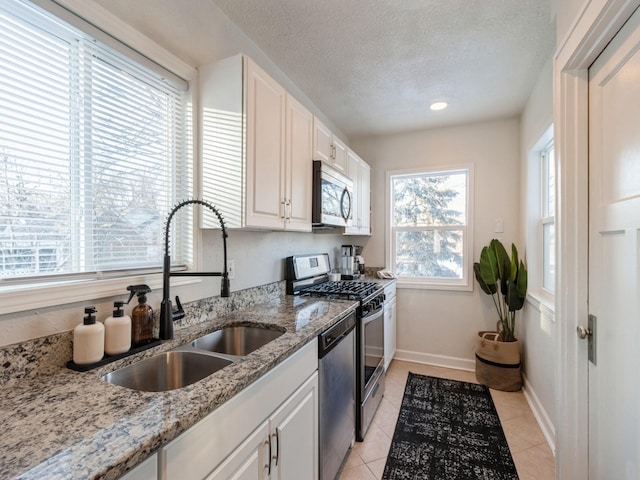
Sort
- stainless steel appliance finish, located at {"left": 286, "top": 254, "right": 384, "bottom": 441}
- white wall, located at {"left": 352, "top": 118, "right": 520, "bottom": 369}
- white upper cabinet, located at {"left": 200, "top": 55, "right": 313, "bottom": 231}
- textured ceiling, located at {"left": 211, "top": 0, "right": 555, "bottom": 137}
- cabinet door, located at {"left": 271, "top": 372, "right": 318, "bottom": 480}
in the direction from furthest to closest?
white wall, located at {"left": 352, "top": 118, "right": 520, "bottom": 369} → stainless steel appliance finish, located at {"left": 286, "top": 254, "right": 384, "bottom": 441} → textured ceiling, located at {"left": 211, "top": 0, "right": 555, "bottom": 137} → white upper cabinet, located at {"left": 200, "top": 55, "right": 313, "bottom": 231} → cabinet door, located at {"left": 271, "top": 372, "right": 318, "bottom": 480}

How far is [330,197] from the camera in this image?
7.61 ft

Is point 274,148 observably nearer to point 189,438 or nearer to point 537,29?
point 189,438

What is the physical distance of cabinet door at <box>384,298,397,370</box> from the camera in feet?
9.42

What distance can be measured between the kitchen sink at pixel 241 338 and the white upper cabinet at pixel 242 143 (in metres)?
0.53

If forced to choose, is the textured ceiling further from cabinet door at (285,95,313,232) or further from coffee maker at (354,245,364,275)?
coffee maker at (354,245,364,275)

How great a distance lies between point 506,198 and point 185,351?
127 inches

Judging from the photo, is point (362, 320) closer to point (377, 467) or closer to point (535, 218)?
point (377, 467)

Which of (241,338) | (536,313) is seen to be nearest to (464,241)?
(536,313)

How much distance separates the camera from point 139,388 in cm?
110

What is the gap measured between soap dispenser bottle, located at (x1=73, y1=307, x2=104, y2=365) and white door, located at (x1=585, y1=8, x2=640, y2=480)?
1761 mm

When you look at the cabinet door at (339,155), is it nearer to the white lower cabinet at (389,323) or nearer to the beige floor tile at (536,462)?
the white lower cabinet at (389,323)

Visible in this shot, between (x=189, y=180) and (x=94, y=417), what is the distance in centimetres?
111

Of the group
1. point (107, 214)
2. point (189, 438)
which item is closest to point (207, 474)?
point (189, 438)

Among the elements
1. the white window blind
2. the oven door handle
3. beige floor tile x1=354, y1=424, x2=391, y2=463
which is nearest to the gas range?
the oven door handle
